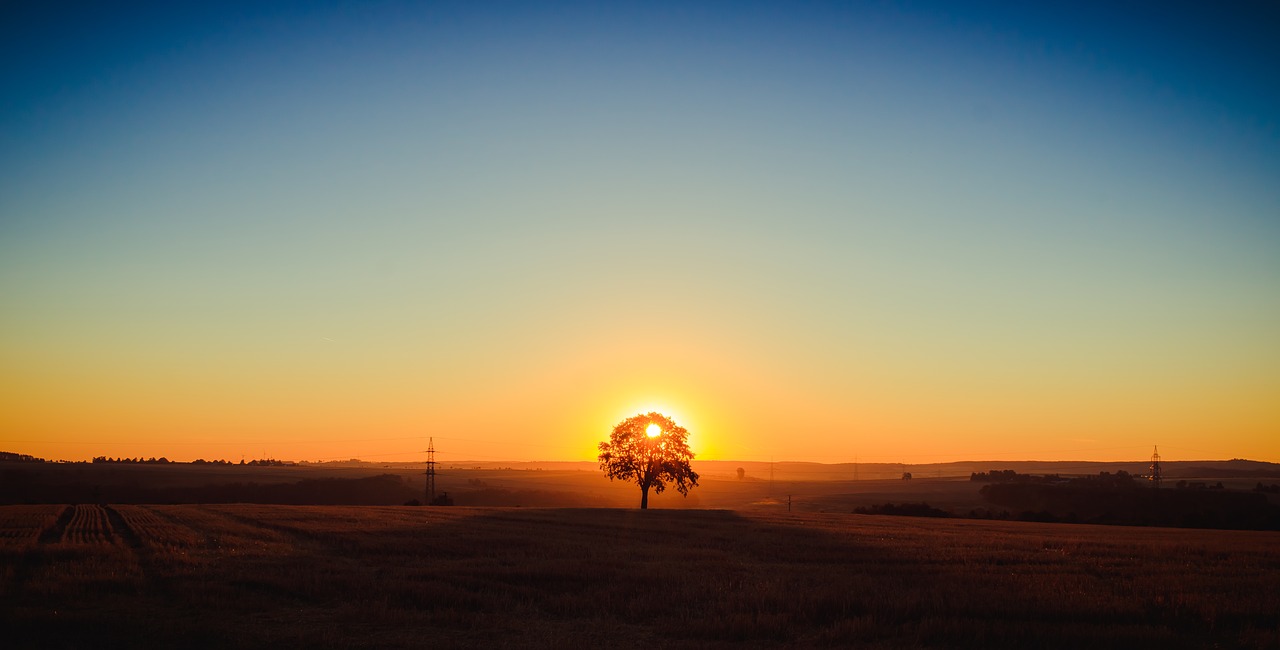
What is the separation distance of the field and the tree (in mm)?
44504

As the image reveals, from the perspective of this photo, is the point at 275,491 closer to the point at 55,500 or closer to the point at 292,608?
the point at 55,500

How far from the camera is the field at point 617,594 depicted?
15.4 m

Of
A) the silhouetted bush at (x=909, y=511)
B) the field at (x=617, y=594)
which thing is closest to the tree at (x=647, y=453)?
the silhouetted bush at (x=909, y=511)

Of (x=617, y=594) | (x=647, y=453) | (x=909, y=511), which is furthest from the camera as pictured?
(x=909, y=511)

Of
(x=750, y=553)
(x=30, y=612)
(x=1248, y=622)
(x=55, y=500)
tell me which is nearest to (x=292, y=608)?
(x=30, y=612)

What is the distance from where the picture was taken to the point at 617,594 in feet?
65.0

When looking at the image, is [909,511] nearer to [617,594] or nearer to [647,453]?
[647,453]

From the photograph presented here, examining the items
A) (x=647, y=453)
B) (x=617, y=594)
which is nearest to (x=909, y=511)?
(x=647, y=453)

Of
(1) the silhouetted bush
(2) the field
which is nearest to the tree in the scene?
(1) the silhouetted bush

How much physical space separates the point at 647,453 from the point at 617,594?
5946 cm

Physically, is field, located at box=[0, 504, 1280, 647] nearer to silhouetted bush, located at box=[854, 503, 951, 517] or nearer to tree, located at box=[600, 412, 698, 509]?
tree, located at box=[600, 412, 698, 509]

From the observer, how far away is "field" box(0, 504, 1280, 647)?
15.4 m

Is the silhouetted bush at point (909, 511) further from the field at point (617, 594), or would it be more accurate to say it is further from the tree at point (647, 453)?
the field at point (617, 594)

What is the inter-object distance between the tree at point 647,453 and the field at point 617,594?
1752 inches
